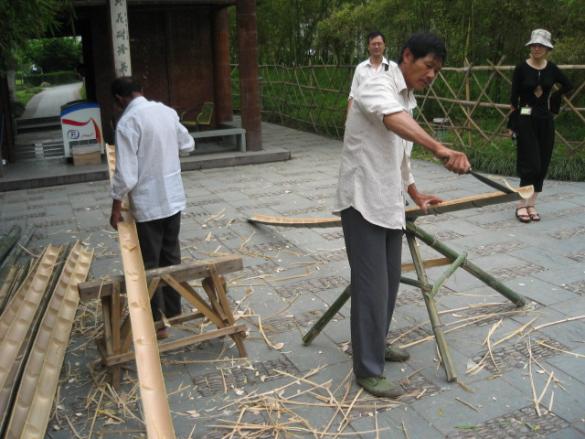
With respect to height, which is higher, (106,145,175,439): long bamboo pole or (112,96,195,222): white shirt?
(112,96,195,222): white shirt

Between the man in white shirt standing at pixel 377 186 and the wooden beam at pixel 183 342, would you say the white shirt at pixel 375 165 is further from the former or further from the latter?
the wooden beam at pixel 183 342

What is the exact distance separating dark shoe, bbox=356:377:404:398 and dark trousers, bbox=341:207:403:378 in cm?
3

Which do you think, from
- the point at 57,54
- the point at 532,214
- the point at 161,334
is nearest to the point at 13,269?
the point at 161,334

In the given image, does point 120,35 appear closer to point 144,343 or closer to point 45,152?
point 45,152

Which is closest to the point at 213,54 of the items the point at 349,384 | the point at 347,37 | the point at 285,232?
the point at 347,37

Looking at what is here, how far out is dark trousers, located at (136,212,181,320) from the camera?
3.65m

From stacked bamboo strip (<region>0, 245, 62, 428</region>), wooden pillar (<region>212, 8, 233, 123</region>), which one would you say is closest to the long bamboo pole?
stacked bamboo strip (<region>0, 245, 62, 428</region>)

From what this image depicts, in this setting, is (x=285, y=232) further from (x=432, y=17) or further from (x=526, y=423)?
(x=432, y=17)

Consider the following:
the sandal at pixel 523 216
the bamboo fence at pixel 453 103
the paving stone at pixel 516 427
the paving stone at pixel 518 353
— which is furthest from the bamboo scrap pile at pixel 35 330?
the bamboo fence at pixel 453 103

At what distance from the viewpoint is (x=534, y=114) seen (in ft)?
19.2

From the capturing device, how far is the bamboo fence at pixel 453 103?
29.9ft

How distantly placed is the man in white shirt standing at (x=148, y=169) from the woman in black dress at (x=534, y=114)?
11.8 ft

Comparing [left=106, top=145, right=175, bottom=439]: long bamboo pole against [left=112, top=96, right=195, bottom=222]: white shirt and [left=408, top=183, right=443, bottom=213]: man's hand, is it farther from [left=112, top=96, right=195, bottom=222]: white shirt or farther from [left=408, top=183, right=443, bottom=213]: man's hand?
[left=408, top=183, right=443, bottom=213]: man's hand

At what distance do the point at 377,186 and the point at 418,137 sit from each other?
1.20 feet
